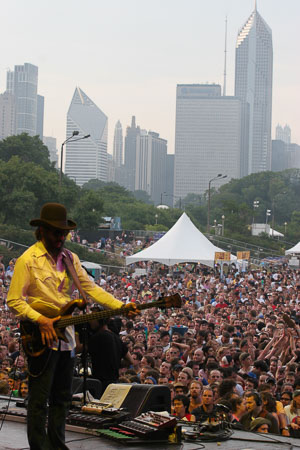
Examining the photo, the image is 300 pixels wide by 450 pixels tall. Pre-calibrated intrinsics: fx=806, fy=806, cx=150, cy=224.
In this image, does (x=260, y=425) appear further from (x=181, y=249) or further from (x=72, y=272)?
(x=181, y=249)

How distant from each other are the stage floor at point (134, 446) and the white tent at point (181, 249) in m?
21.6

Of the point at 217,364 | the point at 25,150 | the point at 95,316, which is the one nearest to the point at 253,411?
the point at 217,364

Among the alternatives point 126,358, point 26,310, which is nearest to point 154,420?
point 26,310

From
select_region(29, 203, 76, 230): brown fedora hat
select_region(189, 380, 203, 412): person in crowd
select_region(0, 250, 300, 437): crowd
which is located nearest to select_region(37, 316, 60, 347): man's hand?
select_region(29, 203, 76, 230): brown fedora hat

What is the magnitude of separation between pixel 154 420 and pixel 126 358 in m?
2.83

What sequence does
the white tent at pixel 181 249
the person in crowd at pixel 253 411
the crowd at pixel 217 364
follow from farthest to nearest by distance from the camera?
the white tent at pixel 181 249 < the crowd at pixel 217 364 < the person in crowd at pixel 253 411

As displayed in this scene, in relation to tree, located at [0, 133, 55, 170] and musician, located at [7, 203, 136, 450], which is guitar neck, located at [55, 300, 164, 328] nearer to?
musician, located at [7, 203, 136, 450]

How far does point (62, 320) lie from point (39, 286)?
0.90 feet

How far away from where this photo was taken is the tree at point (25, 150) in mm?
72625

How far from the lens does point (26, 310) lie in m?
4.69

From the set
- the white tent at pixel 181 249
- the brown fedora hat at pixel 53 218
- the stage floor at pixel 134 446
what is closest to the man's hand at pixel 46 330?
the brown fedora hat at pixel 53 218

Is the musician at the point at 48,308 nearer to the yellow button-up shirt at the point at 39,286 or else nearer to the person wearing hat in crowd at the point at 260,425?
the yellow button-up shirt at the point at 39,286

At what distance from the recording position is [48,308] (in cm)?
479

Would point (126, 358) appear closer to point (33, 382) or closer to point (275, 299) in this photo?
point (33, 382)
